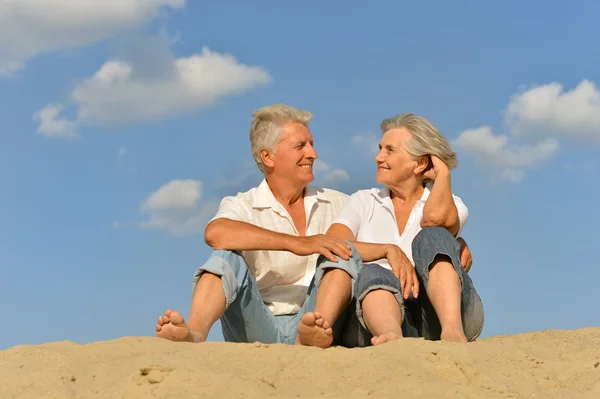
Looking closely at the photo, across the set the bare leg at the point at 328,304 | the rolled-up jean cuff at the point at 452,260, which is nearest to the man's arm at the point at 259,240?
the bare leg at the point at 328,304

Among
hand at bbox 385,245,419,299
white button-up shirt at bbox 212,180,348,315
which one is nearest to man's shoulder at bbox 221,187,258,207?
white button-up shirt at bbox 212,180,348,315

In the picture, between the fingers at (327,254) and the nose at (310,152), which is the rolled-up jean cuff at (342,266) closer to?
the fingers at (327,254)

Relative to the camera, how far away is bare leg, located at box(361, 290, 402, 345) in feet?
15.3

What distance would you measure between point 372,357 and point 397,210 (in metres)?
1.75

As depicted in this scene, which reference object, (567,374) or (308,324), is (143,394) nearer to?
(308,324)

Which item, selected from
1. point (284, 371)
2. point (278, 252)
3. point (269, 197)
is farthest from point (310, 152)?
point (284, 371)

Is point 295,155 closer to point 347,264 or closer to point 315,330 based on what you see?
point 347,264

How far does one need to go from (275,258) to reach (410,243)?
978 millimetres

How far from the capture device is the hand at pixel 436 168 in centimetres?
528

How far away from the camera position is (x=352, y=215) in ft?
17.6

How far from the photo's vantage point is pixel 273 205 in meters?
5.84

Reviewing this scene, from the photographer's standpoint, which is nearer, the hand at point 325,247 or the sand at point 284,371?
the sand at point 284,371

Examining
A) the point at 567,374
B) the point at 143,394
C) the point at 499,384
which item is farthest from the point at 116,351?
the point at 567,374

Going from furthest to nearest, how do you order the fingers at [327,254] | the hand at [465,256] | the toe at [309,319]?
the hand at [465,256] → the fingers at [327,254] → the toe at [309,319]
